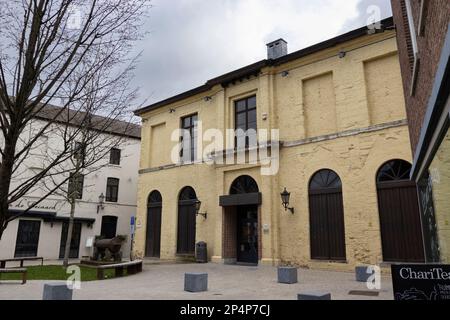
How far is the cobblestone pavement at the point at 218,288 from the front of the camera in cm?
806

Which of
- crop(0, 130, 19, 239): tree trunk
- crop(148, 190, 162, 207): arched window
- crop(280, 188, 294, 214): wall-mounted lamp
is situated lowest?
crop(0, 130, 19, 239): tree trunk

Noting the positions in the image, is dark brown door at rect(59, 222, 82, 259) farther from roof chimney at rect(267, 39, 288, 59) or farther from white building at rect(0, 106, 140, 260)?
roof chimney at rect(267, 39, 288, 59)

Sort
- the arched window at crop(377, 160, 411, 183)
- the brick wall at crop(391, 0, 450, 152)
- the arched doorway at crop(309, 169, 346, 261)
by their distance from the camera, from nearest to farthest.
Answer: the brick wall at crop(391, 0, 450, 152) → the arched window at crop(377, 160, 411, 183) → the arched doorway at crop(309, 169, 346, 261)

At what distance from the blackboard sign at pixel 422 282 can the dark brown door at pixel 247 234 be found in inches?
504

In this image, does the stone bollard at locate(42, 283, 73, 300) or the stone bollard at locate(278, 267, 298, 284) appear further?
the stone bollard at locate(278, 267, 298, 284)

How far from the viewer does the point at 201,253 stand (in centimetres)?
1777

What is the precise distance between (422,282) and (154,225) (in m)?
18.7

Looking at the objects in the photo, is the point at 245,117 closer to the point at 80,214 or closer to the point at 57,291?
the point at 57,291

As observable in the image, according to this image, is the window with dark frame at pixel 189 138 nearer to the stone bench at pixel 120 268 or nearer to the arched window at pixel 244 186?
the arched window at pixel 244 186

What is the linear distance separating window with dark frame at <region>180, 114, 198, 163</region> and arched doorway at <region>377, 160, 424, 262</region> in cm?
1055

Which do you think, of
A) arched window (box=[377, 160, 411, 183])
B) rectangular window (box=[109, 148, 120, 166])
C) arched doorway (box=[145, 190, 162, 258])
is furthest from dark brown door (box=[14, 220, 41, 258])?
arched window (box=[377, 160, 411, 183])

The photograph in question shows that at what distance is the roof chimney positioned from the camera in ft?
62.0

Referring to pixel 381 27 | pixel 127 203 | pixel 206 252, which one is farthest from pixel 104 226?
pixel 381 27

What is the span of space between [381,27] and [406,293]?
12.5 m
